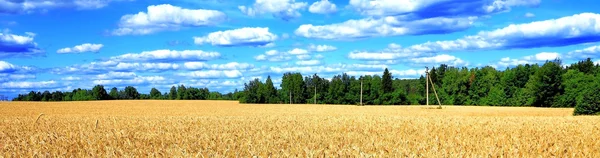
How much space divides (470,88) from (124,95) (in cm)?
9735

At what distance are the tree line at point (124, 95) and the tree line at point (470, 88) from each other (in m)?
17.8

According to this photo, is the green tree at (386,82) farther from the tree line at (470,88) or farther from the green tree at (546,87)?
the green tree at (546,87)

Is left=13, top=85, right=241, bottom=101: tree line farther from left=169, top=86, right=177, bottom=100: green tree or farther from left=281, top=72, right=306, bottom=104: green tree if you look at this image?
left=281, top=72, right=306, bottom=104: green tree

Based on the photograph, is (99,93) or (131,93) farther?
(131,93)

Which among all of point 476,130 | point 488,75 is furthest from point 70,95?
point 476,130

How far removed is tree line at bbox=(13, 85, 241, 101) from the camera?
397 feet

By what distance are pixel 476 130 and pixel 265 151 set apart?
9.02 metres

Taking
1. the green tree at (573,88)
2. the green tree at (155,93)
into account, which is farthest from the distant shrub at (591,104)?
the green tree at (155,93)

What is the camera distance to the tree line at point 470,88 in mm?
83625

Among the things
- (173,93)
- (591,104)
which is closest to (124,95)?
(173,93)

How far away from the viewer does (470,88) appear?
9888cm

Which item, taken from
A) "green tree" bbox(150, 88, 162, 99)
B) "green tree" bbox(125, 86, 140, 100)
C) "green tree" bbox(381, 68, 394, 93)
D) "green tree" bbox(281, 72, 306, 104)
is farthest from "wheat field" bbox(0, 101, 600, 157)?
"green tree" bbox(150, 88, 162, 99)

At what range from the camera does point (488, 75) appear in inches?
3807

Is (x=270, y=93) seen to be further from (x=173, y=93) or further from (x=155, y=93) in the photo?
(x=155, y=93)
